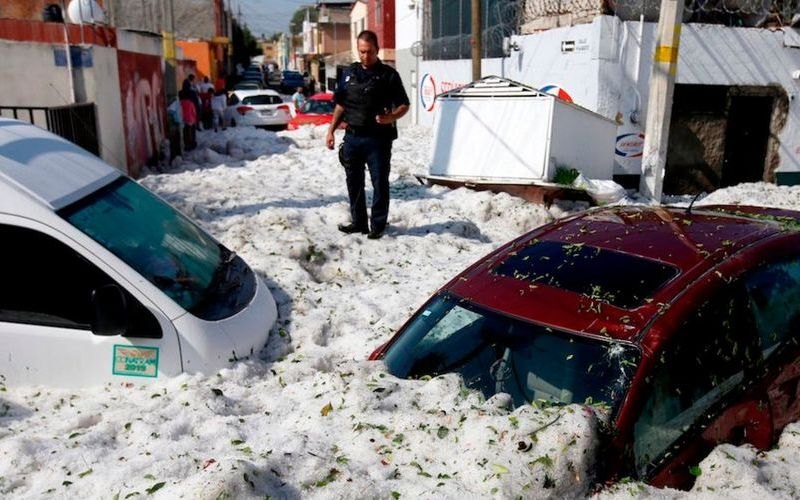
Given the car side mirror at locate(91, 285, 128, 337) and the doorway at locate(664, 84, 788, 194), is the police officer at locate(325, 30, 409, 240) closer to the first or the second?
the car side mirror at locate(91, 285, 128, 337)

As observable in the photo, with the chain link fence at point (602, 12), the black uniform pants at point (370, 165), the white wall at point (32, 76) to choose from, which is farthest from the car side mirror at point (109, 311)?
the chain link fence at point (602, 12)

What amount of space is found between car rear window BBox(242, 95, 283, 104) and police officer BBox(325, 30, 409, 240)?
1692 centimetres

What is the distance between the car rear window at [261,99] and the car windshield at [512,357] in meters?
20.9

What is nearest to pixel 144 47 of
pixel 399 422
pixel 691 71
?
pixel 691 71

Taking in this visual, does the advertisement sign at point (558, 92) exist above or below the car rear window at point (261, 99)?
above

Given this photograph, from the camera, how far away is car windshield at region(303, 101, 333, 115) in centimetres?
2175

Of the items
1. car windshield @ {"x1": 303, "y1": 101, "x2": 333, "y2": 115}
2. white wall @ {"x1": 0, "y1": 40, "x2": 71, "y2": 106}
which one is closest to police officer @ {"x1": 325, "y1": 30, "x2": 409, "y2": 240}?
white wall @ {"x1": 0, "y1": 40, "x2": 71, "y2": 106}

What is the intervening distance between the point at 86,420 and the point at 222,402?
662 mm

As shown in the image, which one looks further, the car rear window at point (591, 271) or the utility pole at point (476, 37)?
the utility pole at point (476, 37)

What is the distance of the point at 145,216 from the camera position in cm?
450

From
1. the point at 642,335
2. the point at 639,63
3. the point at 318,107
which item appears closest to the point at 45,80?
the point at 639,63

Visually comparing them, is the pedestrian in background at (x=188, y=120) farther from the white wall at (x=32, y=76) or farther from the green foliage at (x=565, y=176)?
the green foliage at (x=565, y=176)

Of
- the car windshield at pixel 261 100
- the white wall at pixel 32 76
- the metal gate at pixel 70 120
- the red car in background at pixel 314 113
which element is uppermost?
the white wall at pixel 32 76

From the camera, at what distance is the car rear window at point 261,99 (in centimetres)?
2328
